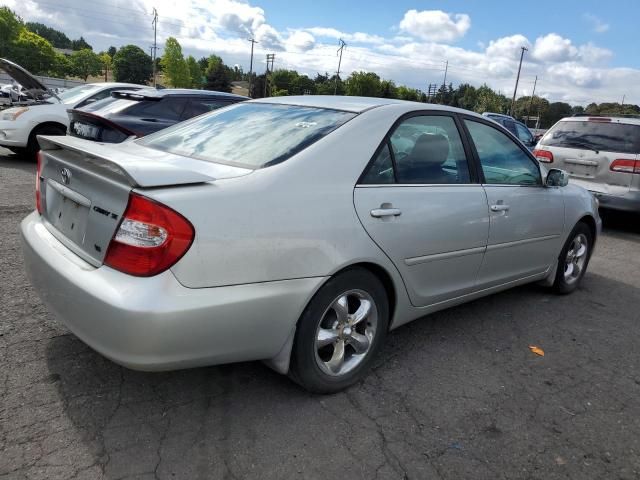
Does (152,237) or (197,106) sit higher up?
(197,106)

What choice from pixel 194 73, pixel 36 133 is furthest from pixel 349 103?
pixel 194 73

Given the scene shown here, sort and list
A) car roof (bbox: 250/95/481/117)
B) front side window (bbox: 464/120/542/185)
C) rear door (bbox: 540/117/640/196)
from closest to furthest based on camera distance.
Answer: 1. car roof (bbox: 250/95/481/117)
2. front side window (bbox: 464/120/542/185)
3. rear door (bbox: 540/117/640/196)

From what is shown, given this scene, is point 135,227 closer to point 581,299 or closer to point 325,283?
point 325,283

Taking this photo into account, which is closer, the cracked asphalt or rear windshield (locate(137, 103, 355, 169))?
the cracked asphalt

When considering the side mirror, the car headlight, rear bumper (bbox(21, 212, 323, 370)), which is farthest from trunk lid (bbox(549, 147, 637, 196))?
the car headlight

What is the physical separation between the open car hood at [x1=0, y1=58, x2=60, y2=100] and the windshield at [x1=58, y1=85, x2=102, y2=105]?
515mm

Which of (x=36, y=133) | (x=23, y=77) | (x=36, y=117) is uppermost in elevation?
(x=23, y=77)

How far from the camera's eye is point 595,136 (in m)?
7.80

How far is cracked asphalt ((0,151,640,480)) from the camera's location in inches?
86.8

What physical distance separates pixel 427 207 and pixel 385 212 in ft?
1.25

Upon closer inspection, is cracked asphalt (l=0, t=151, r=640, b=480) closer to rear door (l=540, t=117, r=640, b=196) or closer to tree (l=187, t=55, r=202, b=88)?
rear door (l=540, t=117, r=640, b=196)

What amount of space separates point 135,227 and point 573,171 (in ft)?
24.5

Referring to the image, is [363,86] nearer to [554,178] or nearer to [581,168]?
[581,168]

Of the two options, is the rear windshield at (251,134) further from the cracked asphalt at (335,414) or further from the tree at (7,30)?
the tree at (7,30)
